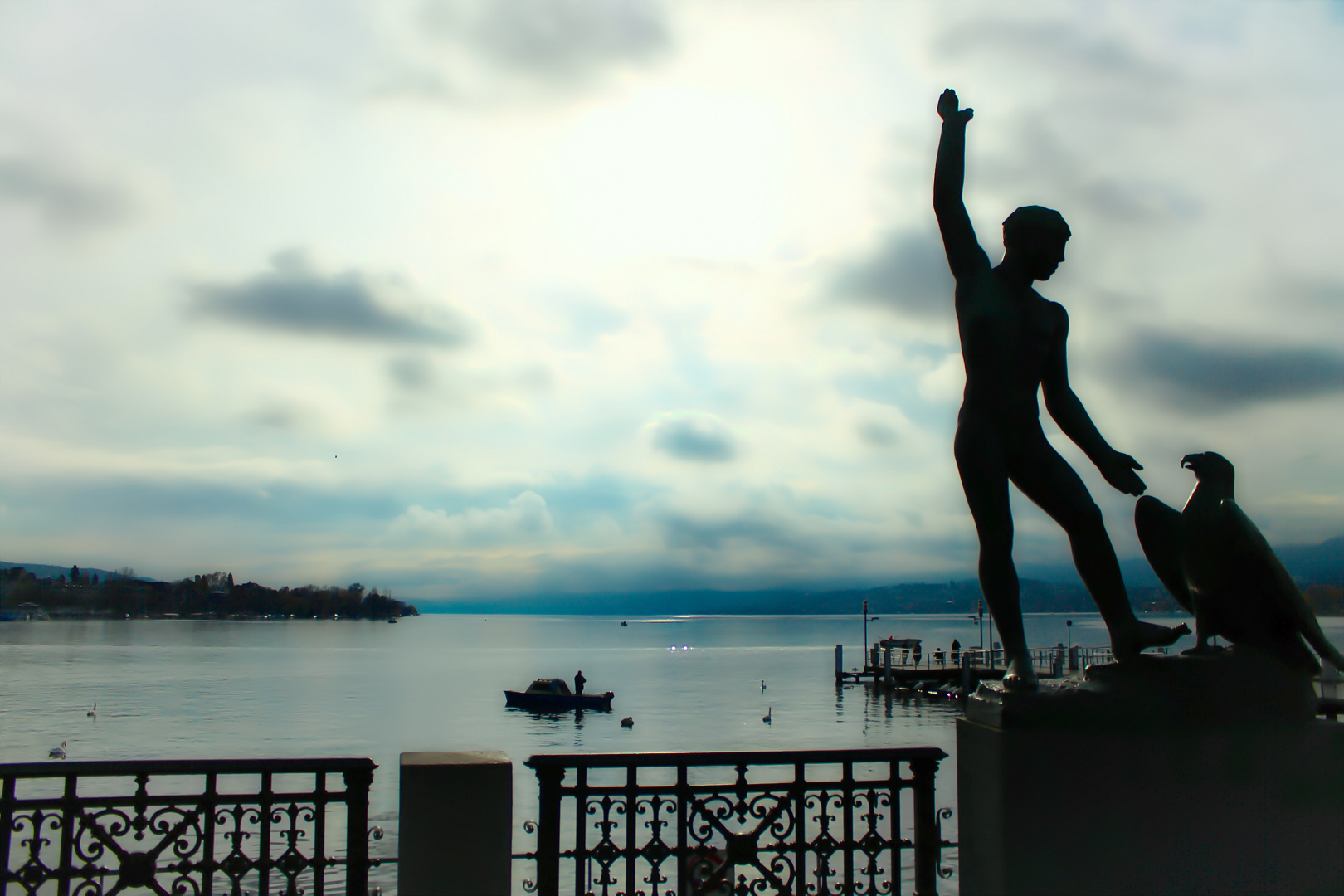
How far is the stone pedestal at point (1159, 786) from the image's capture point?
4410mm

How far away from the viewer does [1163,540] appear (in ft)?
17.1

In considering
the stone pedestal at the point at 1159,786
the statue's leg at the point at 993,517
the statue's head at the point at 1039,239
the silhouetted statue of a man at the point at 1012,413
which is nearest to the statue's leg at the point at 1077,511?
the silhouetted statue of a man at the point at 1012,413

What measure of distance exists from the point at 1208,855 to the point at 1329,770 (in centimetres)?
82

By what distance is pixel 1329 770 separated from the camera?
4668 mm

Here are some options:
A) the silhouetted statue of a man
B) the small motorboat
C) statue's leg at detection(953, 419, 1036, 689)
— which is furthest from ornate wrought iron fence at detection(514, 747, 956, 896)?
the small motorboat

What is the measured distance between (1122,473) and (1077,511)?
1.33 ft

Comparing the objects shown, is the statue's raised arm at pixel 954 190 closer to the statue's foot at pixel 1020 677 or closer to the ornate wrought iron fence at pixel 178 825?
the statue's foot at pixel 1020 677

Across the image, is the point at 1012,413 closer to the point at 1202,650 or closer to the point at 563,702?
the point at 1202,650

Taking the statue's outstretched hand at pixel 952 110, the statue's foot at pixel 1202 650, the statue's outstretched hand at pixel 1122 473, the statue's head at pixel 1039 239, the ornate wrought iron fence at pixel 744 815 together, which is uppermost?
the statue's outstretched hand at pixel 952 110

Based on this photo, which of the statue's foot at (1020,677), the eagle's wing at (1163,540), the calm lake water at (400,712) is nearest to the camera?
the statue's foot at (1020,677)

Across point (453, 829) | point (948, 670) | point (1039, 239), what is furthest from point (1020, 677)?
point (948, 670)

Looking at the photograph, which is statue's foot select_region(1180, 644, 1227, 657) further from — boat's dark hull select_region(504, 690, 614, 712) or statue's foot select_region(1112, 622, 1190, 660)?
boat's dark hull select_region(504, 690, 614, 712)

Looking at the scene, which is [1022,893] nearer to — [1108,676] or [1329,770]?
[1108,676]

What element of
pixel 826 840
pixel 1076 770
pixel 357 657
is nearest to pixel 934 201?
pixel 1076 770
